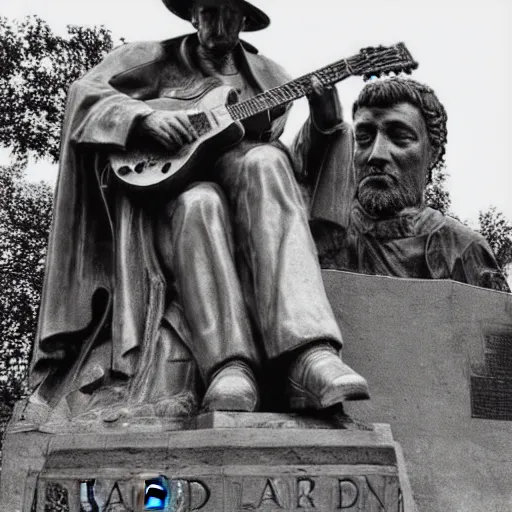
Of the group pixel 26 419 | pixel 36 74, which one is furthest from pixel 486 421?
pixel 36 74

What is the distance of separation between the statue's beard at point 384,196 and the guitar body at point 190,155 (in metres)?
0.99

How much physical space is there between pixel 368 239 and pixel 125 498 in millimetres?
2047

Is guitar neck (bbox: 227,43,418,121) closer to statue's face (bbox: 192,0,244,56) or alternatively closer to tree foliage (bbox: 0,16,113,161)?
statue's face (bbox: 192,0,244,56)

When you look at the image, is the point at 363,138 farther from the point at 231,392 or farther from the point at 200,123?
the point at 231,392

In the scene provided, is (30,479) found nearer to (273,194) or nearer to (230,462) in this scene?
(230,462)

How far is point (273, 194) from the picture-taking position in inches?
147

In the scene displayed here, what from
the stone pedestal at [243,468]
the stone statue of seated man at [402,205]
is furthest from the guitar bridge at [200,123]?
the stone pedestal at [243,468]

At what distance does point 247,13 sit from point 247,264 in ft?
4.17

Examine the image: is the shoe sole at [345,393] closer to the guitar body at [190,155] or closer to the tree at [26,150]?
the guitar body at [190,155]

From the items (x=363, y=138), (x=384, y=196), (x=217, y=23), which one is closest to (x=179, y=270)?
(x=217, y=23)

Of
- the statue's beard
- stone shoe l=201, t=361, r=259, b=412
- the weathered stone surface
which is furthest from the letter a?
the statue's beard

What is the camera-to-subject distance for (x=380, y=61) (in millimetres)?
4160

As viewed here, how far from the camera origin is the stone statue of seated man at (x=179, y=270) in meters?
3.44

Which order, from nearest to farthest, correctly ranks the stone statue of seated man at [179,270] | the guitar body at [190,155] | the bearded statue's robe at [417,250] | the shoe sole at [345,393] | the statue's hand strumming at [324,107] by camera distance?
the shoe sole at [345,393] < the stone statue of seated man at [179,270] < the guitar body at [190,155] < the statue's hand strumming at [324,107] < the bearded statue's robe at [417,250]
